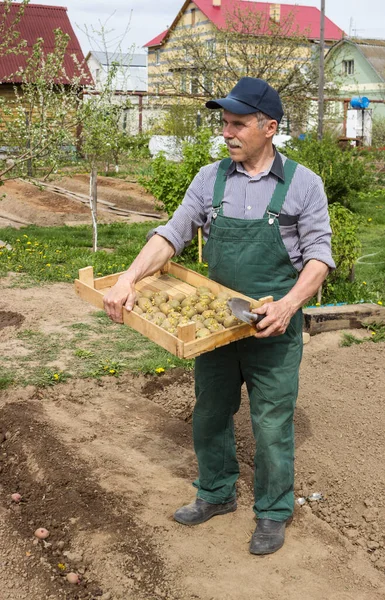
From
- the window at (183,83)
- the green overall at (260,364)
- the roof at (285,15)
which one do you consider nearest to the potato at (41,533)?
the green overall at (260,364)

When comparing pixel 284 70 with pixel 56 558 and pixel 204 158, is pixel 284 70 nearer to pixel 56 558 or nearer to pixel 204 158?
pixel 204 158

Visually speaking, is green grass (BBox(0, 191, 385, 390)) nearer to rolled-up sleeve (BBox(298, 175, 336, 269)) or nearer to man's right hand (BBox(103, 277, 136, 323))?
man's right hand (BBox(103, 277, 136, 323))

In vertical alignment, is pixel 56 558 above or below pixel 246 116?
below

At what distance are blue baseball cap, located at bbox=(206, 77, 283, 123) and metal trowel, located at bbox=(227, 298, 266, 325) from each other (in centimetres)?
84

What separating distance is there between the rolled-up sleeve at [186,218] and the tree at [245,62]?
17.4 meters

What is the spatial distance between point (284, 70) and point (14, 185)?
27.3ft

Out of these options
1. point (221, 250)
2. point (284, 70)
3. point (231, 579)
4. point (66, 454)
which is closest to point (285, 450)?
point (231, 579)

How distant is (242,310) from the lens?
3178 millimetres

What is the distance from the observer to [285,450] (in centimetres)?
365

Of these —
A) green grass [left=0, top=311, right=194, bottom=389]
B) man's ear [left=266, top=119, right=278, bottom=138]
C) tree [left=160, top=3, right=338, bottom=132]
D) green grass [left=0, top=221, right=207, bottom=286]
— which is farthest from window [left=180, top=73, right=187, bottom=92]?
man's ear [left=266, top=119, right=278, bottom=138]

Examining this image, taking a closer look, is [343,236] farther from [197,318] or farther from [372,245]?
[197,318]

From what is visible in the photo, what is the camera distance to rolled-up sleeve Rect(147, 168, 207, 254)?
3.62m

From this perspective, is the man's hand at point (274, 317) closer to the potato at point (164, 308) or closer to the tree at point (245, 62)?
the potato at point (164, 308)

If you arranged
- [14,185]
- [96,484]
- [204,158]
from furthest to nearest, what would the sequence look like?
[14,185]
[204,158]
[96,484]
